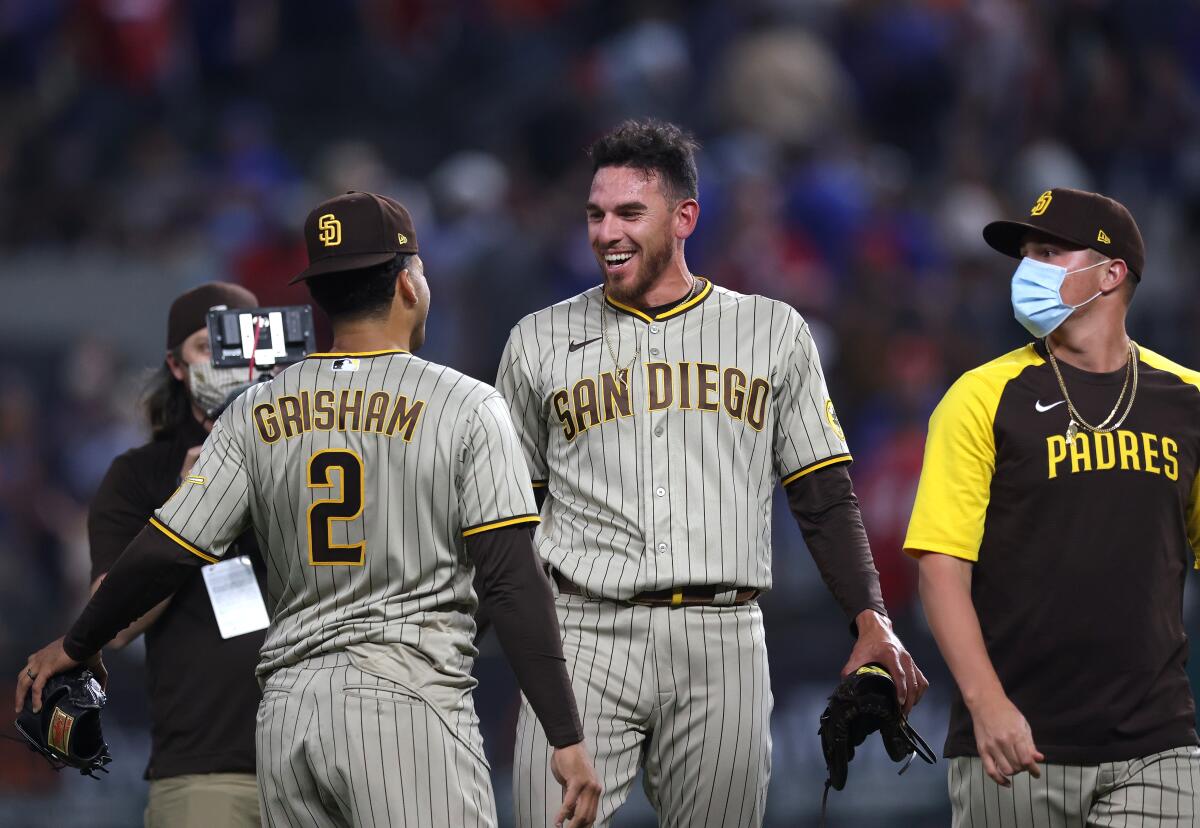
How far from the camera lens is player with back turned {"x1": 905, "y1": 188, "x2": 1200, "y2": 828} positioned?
12.9 feet

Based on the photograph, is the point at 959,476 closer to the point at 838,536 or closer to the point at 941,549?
the point at 941,549

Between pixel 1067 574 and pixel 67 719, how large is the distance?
238cm

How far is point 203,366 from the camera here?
15.8ft

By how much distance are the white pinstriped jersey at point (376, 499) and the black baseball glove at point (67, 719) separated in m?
0.50

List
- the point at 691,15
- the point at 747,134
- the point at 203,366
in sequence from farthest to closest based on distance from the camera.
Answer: the point at 691,15
the point at 747,134
the point at 203,366

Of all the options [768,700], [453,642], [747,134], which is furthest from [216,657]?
[747,134]

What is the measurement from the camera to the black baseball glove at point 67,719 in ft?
12.9

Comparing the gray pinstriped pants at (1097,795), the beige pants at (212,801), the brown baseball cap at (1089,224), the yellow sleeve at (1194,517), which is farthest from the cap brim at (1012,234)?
the beige pants at (212,801)

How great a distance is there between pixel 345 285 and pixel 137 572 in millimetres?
792

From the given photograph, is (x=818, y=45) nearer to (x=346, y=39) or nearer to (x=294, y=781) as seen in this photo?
(x=346, y=39)

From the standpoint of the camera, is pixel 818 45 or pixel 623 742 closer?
pixel 623 742

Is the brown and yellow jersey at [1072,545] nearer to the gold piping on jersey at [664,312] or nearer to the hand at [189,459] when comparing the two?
the gold piping on jersey at [664,312]

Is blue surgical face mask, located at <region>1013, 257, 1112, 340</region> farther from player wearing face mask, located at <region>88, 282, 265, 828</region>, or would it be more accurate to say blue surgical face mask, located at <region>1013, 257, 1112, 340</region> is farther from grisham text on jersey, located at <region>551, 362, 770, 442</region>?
player wearing face mask, located at <region>88, 282, 265, 828</region>

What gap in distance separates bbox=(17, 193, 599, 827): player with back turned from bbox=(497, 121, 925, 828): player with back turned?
56 centimetres
